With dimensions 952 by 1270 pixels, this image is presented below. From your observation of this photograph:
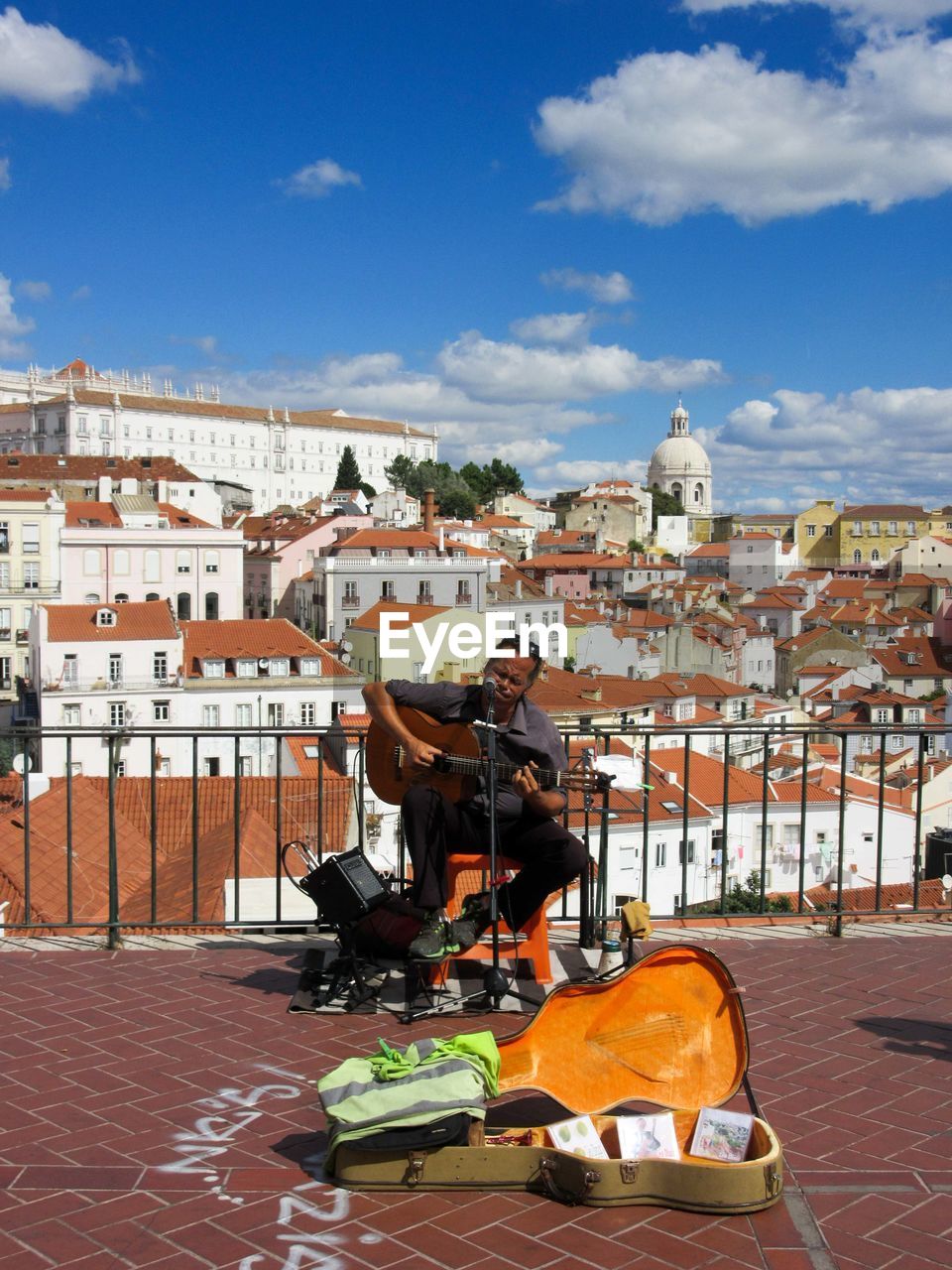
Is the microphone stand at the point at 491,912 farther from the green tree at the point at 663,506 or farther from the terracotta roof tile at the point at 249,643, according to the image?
the green tree at the point at 663,506

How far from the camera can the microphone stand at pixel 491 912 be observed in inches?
195

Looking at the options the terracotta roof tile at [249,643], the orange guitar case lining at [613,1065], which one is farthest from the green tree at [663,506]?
the orange guitar case lining at [613,1065]

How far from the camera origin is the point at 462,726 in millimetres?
5328

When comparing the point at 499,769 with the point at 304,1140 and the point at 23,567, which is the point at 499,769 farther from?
the point at 23,567

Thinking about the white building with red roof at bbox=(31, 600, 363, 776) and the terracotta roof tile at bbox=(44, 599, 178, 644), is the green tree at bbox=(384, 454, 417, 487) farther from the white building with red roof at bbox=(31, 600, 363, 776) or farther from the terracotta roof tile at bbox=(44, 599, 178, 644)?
the terracotta roof tile at bbox=(44, 599, 178, 644)

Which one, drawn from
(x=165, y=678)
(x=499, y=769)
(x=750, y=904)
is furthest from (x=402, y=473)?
(x=499, y=769)

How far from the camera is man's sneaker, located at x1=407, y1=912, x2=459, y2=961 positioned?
16.7 ft

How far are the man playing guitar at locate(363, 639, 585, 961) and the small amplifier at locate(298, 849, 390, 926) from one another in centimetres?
21

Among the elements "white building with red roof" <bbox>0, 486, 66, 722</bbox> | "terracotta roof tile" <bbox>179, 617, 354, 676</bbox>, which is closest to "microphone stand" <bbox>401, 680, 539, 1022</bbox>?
"terracotta roof tile" <bbox>179, 617, 354, 676</bbox>

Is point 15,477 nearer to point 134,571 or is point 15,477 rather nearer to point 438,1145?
point 134,571

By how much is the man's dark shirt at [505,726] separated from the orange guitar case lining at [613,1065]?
1.22 meters

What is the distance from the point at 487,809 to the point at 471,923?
51 cm

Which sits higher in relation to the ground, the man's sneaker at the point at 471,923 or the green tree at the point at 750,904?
the man's sneaker at the point at 471,923

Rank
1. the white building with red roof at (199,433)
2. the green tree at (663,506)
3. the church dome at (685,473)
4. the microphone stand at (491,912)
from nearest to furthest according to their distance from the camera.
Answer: the microphone stand at (491,912), the white building with red roof at (199,433), the green tree at (663,506), the church dome at (685,473)
